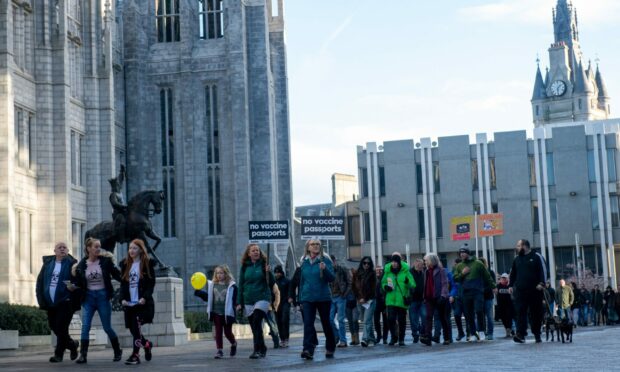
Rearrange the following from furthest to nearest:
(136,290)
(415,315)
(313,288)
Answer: (415,315) → (313,288) → (136,290)

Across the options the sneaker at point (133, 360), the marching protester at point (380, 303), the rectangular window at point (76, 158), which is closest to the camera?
the sneaker at point (133, 360)

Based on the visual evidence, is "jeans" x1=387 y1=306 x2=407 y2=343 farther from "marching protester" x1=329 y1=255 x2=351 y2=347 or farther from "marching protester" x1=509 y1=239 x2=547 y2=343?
"marching protester" x1=509 y1=239 x2=547 y2=343

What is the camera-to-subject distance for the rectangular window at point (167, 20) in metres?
59.7

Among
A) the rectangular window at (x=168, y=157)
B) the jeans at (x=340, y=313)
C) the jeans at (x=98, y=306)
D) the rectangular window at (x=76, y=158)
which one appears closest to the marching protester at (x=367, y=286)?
the jeans at (x=340, y=313)

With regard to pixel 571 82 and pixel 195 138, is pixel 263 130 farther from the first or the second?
pixel 571 82

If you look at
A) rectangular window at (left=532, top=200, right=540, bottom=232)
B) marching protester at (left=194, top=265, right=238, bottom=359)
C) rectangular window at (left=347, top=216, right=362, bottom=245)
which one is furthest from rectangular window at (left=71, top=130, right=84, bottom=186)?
rectangular window at (left=347, top=216, right=362, bottom=245)

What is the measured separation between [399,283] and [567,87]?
558ft

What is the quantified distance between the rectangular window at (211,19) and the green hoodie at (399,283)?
130 feet

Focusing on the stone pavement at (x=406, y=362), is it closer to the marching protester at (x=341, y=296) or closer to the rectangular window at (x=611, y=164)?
the marching protester at (x=341, y=296)

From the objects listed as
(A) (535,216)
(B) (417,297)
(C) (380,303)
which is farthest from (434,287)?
(A) (535,216)

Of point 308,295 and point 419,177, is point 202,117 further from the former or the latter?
point 308,295

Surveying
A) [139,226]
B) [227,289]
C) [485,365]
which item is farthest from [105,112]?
[485,365]

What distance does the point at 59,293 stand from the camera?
17.0m

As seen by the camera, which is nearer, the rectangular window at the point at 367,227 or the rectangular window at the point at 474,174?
the rectangular window at the point at 474,174
